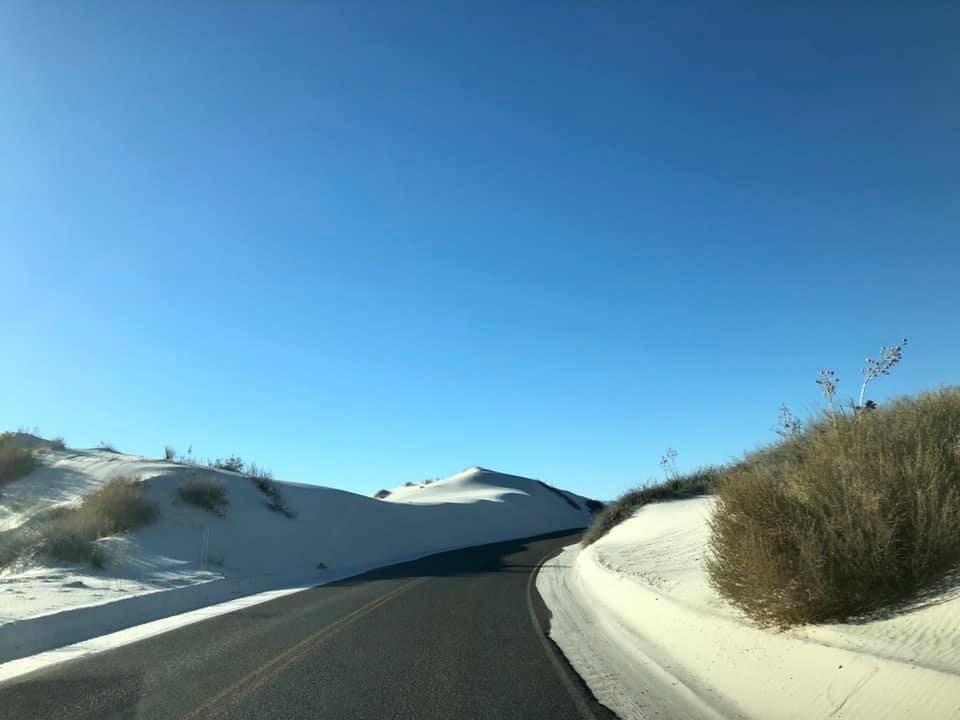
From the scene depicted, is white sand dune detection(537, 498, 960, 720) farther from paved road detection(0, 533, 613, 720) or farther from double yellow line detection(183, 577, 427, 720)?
double yellow line detection(183, 577, 427, 720)

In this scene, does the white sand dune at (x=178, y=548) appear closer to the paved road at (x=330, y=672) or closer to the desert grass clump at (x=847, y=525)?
the paved road at (x=330, y=672)

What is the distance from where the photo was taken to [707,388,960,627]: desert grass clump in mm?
7090

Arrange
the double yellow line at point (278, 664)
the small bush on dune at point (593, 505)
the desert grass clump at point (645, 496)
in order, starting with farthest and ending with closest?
the small bush on dune at point (593, 505) < the desert grass clump at point (645, 496) < the double yellow line at point (278, 664)

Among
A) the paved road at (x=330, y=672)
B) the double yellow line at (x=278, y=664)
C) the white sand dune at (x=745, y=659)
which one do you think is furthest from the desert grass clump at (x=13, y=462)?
the white sand dune at (x=745, y=659)

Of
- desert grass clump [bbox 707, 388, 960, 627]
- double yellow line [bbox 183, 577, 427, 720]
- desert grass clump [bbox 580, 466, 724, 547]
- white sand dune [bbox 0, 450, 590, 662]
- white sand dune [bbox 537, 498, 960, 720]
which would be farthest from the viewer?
desert grass clump [bbox 580, 466, 724, 547]

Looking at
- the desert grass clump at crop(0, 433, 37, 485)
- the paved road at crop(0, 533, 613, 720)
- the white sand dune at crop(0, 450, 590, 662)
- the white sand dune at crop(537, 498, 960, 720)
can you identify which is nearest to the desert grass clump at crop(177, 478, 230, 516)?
the white sand dune at crop(0, 450, 590, 662)

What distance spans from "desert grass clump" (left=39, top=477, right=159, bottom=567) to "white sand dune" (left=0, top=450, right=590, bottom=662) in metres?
0.53

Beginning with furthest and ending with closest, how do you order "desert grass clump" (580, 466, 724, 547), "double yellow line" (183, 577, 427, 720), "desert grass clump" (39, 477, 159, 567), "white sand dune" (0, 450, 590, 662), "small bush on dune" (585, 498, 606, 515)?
"small bush on dune" (585, 498, 606, 515), "desert grass clump" (580, 466, 724, 547), "desert grass clump" (39, 477, 159, 567), "white sand dune" (0, 450, 590, 662), "double yellow line" (183, 577, 427, 720)

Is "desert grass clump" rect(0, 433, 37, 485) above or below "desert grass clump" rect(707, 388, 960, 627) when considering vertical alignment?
above

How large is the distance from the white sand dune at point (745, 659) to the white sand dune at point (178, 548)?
956 centimetres

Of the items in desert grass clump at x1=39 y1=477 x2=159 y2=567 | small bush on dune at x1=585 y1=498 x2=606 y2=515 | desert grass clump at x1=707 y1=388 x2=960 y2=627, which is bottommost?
desert grass clump at x1=707 y1=388 x2=960 y2=627

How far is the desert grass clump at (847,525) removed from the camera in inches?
279

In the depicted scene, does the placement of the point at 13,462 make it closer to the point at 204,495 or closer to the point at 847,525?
the point at 204,495

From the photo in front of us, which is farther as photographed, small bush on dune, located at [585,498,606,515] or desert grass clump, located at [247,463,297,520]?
small bush on dune, located at [585,498,606,515]
